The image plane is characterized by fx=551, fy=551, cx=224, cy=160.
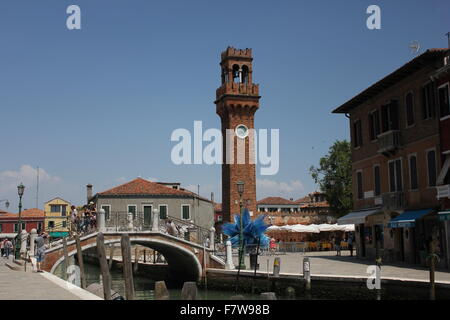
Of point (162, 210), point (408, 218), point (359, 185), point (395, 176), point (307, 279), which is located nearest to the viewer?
point (307, 279)

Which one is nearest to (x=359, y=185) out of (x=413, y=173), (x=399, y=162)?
(x=399, y=162)

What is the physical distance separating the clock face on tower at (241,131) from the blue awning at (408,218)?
2553 centimetres

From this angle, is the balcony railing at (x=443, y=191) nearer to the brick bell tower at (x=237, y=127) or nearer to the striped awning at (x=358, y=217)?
the striped awning at (x=358, y=217)

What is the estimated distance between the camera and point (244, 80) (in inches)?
1980

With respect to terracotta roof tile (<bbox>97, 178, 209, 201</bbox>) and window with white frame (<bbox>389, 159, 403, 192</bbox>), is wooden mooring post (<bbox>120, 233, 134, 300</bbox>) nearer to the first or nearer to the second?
window with white frame (<bbox>389, 159, 403, 192</bbox>)

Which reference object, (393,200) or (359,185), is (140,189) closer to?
(359,185)

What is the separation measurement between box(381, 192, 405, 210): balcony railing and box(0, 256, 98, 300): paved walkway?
15.2m

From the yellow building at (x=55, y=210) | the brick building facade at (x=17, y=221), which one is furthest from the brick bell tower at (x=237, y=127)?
the brick building facade at (x=17, y=221)

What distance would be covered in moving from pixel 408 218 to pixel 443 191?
2441 mm

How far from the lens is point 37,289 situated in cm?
1417

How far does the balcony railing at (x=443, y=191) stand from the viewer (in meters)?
20.3

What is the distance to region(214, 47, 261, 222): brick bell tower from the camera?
155 ft
